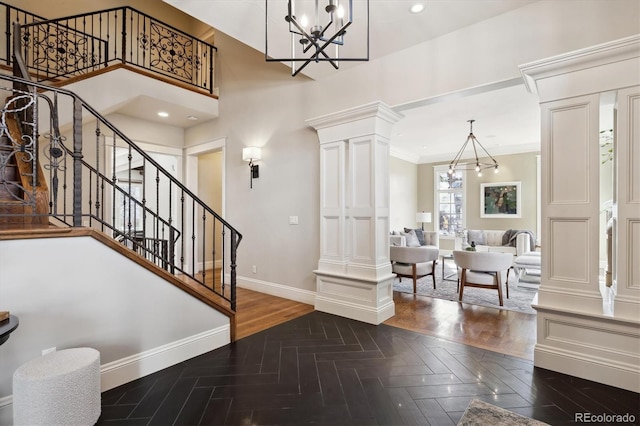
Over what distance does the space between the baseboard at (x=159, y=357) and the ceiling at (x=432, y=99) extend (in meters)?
2.96

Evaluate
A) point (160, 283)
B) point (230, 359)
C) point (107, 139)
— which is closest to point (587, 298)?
point (230, 359)

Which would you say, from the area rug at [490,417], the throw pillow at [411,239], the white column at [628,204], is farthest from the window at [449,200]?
the area rug at [490,417]

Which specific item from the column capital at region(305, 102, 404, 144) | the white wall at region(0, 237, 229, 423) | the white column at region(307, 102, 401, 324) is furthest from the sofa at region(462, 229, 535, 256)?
the white wall at region(0, 237, 229, 423)

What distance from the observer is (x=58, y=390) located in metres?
1.62

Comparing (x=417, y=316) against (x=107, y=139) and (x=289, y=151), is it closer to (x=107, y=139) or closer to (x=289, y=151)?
(x=289, y=151)

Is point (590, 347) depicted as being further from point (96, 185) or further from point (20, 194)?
point (20, 194)

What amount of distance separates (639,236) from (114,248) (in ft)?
12.7

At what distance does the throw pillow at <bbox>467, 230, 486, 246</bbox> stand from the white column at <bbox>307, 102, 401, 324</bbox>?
5.45 meters

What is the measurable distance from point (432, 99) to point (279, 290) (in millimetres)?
3298

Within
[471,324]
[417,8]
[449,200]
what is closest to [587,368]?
[471,324]

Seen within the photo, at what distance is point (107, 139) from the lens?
16.5ft

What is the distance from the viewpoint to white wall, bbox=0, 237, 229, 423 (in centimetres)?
183

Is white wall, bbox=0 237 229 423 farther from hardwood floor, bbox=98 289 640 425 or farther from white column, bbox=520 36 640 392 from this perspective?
white column, bbox=520 36 640 392

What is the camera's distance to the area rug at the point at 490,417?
6.11ft
